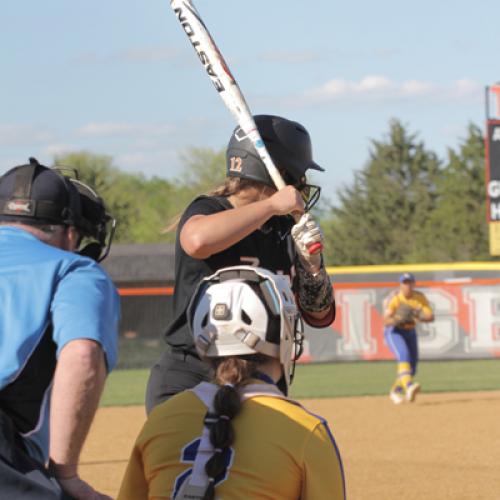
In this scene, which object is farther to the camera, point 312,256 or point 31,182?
point 312,256

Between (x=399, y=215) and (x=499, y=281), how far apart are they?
3694 centimetres

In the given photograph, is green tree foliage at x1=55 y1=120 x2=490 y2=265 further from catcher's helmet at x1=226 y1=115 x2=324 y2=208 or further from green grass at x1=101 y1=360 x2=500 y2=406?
catcher's helmet at x1=226 y1=115 x2=324 y2=208

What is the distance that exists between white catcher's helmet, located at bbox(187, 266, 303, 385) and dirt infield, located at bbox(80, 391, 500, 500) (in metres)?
5.88

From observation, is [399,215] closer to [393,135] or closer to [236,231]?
[393,135]

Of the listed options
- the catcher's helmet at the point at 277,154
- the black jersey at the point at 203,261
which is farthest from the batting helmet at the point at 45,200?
the catcher's helmet at the point at 277,154

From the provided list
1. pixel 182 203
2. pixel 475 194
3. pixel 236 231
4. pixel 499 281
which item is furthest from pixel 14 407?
pixel 182 203

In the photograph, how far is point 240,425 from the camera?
121 inches

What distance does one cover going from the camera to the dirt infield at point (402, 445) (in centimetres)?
953

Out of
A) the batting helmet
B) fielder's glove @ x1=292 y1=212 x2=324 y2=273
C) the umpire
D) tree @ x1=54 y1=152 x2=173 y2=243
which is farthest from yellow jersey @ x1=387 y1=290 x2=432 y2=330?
tree @ x1=54 y1=152 x2=173 y2=243

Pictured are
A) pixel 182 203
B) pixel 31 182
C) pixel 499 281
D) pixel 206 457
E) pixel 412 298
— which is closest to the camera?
pixel 206 457

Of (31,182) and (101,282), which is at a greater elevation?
(31,182)

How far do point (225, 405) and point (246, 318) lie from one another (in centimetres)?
26

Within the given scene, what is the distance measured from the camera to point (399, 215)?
6334 cm

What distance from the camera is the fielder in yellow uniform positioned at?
302 cm
